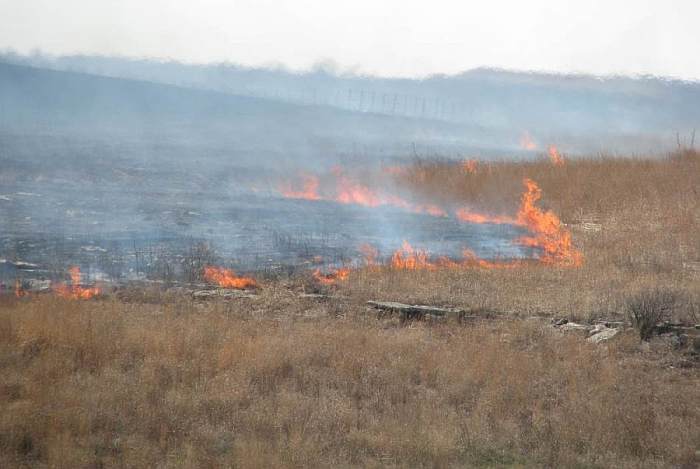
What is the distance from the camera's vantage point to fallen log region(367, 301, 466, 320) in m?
11.9

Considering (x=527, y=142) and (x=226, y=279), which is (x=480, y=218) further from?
(x=527, y=142)

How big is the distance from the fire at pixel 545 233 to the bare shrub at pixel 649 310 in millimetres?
4502

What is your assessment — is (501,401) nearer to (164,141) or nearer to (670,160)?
(670,160)

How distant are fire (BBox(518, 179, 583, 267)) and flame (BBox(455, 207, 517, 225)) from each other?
1.46ft

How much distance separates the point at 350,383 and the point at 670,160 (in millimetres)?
24764

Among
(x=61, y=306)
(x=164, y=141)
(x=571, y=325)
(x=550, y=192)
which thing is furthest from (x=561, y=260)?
(x=164, y=141)

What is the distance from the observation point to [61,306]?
10.4m

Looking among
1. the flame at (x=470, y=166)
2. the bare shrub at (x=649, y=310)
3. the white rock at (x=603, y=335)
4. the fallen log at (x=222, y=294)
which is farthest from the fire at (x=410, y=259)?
the flame at (x=470, y=166)

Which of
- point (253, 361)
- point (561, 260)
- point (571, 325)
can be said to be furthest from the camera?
point (561, 260)

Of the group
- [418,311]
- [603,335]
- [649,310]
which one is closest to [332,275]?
[418,311]

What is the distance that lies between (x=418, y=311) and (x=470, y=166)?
17.9 m

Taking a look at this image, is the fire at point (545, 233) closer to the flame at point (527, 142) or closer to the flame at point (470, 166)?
the flame at point (470, 166)

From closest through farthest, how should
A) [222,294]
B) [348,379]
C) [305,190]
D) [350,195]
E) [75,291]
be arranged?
[348,379] < [75,291] < [222,294] < [350,195] < [305,190]

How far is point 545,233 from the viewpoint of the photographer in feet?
69.6
